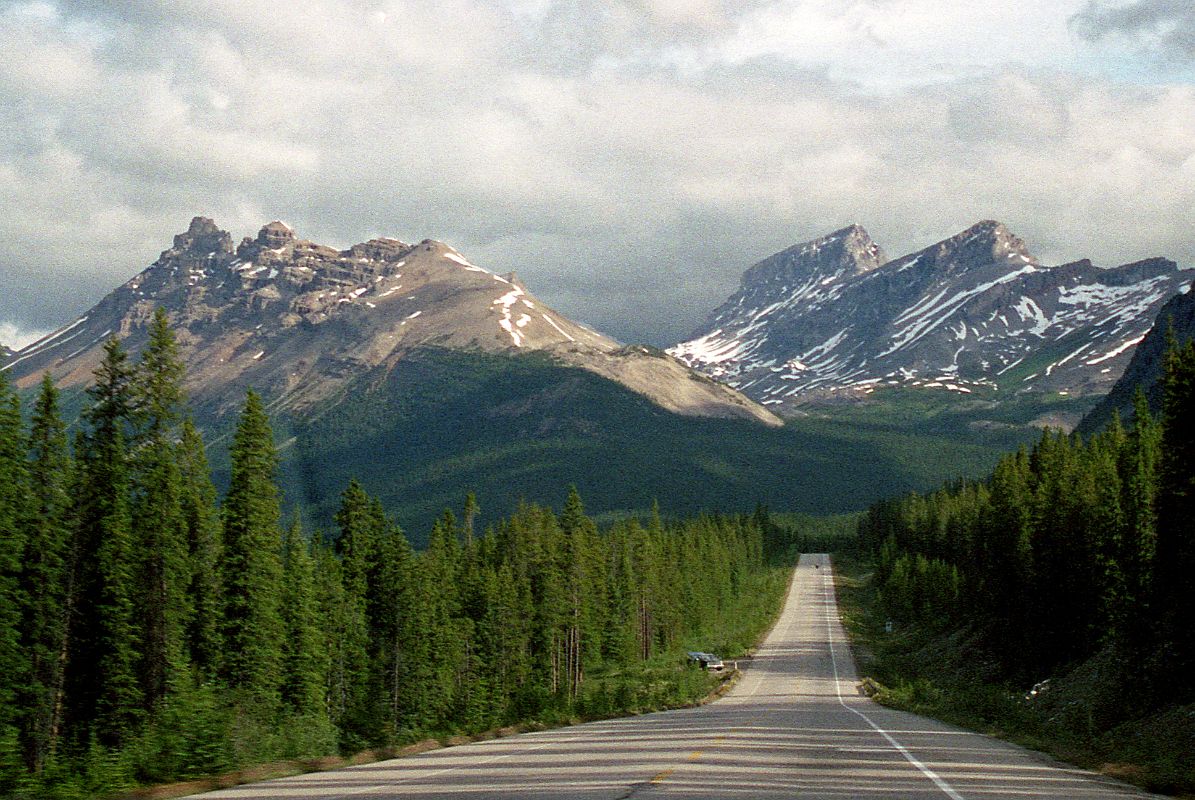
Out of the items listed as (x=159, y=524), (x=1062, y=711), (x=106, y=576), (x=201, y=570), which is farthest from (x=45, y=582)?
(x=1062, y=711)

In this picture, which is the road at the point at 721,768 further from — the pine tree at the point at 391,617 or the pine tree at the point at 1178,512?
the pine tree at the point at 391,617

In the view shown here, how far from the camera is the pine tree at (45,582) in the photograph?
42094 millimetres

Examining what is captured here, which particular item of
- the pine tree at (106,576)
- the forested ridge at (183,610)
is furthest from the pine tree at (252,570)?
the pine tree at (106,576)

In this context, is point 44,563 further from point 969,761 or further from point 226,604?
point 969,761

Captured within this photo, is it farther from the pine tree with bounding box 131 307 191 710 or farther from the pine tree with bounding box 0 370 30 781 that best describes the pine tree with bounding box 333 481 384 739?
the pine tree with bounding box 0 370 30 781

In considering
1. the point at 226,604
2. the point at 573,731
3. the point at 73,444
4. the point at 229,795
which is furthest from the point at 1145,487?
the point at 229,795

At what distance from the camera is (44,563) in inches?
1665

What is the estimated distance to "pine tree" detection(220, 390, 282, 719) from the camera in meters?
48.2

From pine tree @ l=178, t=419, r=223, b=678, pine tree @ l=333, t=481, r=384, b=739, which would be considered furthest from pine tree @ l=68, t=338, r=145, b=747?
pine tree @ l=333, t=481, r=384, b=739

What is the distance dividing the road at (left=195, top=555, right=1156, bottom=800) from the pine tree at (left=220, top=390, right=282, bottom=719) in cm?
2027

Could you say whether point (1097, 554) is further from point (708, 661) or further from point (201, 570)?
point (201, 570)

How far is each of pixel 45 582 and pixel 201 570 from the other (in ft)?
20.7

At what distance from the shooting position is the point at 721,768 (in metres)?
19.3

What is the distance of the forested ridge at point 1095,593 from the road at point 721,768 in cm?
306
